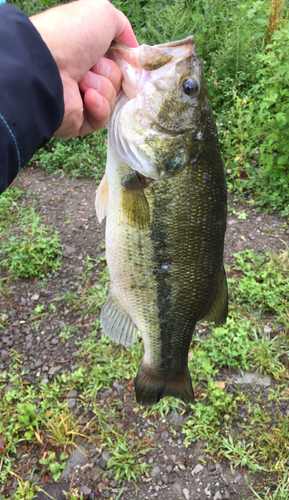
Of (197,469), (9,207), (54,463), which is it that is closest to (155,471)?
(197,469)

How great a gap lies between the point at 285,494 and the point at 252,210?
2843mm

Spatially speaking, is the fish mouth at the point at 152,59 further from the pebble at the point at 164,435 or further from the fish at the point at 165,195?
the pebble at the point at 164,435

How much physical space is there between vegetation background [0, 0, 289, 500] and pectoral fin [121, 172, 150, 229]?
1809 millimetres

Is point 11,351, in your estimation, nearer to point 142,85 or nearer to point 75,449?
point 75,449

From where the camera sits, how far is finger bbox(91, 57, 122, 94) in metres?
1.24

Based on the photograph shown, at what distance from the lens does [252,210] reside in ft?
13.5

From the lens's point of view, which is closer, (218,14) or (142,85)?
(142,85)

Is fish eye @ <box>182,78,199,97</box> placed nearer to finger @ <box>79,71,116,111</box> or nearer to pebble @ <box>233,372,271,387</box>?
finger @ <box>79,71,116,111</box>

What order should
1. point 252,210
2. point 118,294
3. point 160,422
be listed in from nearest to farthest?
point 118,294
point 160,422
point 252,210

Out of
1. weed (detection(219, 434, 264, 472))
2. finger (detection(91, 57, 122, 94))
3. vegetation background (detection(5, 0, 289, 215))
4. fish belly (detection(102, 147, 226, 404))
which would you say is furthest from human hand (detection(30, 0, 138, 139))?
vegetation background (detection(5, 0, 289, 215))

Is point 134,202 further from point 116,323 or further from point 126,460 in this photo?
point 126,460

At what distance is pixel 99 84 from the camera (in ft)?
4.08

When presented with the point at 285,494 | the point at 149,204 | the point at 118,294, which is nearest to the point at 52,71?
the point at 149,204

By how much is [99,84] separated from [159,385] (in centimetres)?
142
